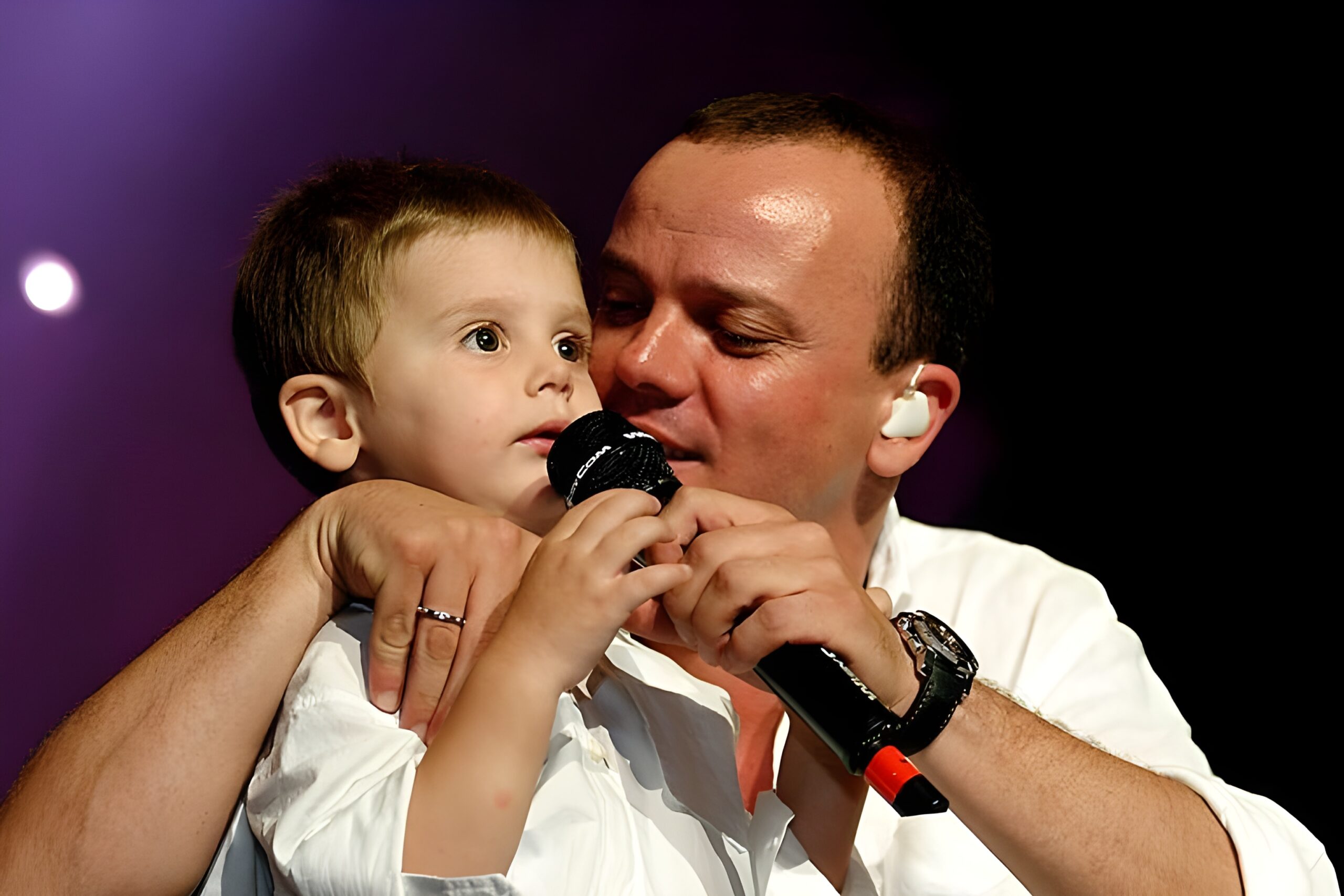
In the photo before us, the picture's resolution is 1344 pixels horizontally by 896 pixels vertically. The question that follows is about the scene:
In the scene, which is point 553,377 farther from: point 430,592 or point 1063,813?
point 1063,813

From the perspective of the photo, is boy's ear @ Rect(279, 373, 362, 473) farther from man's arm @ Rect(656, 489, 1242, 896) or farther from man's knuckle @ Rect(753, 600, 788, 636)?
man's knuckle @ Rect(753, 600, 788, 636)

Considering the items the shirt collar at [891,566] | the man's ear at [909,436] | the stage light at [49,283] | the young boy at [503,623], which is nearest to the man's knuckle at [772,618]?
the young boy at [503,623]

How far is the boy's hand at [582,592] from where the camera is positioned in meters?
1.10

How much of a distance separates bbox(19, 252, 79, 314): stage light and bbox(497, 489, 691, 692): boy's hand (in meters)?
1.12

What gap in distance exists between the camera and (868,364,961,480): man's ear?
6.71 feet

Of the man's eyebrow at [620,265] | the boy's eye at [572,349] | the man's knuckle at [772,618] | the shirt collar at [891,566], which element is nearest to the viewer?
the man's knuckle at [772,618]

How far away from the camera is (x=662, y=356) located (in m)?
1.82

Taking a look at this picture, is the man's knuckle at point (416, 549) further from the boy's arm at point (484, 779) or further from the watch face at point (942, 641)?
the watch face at point (942, 641)

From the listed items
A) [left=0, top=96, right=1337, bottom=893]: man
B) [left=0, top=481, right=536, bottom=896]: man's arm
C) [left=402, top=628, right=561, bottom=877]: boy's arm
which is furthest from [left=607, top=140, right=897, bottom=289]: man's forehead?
[left=402, top=628, right=561, bottom=877]: boy's arm

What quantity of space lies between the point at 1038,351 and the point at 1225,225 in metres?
0.46

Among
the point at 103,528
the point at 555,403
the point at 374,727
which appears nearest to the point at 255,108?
the point at 103,528

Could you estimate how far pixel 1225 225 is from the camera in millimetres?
2449

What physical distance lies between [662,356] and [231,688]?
0.80m

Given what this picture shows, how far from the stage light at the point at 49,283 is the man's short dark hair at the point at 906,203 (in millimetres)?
1049
